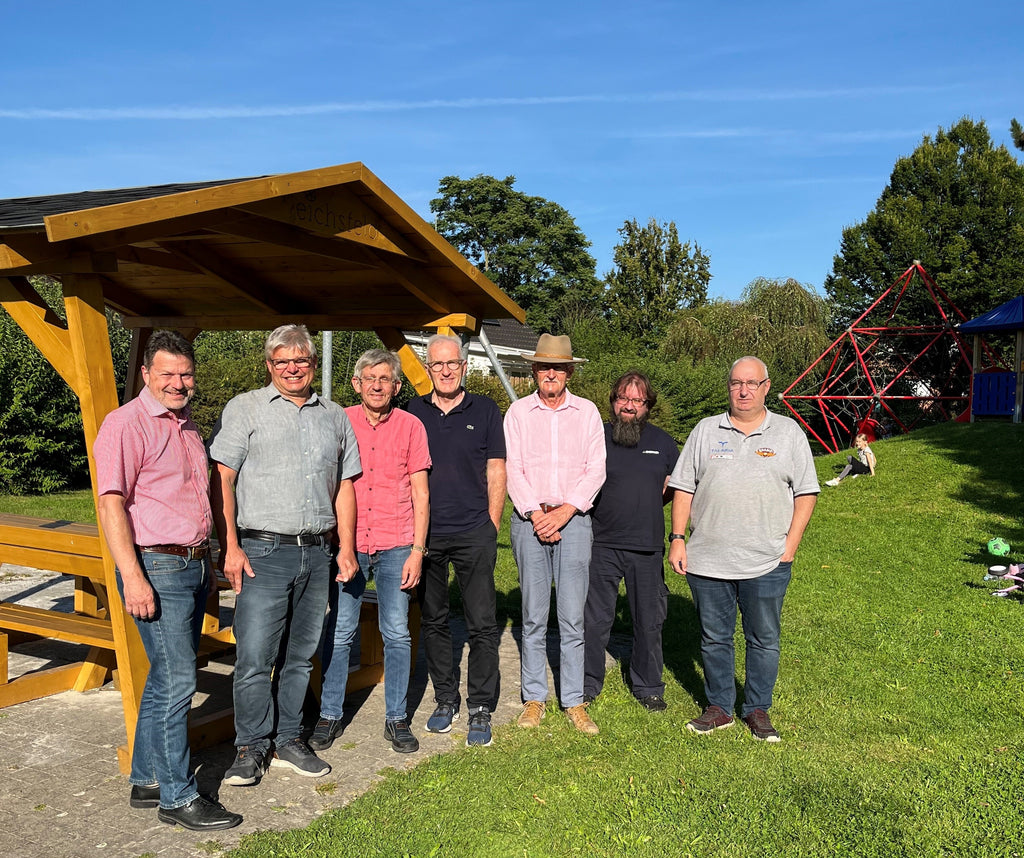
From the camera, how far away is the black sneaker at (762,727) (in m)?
4.90

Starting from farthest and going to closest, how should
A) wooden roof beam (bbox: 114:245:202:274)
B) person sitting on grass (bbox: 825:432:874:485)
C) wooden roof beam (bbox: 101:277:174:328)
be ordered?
1. person sitting on grass (bbox: 825:432:874:485)
2. wooden roof beam (bbox: 101:277:174:328)
3. wooden roof beam (bbox: 114:245:202:274)

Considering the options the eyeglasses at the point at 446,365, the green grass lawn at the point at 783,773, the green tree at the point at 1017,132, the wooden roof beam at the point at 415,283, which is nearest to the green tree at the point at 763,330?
the green tree at the point at 1017,132

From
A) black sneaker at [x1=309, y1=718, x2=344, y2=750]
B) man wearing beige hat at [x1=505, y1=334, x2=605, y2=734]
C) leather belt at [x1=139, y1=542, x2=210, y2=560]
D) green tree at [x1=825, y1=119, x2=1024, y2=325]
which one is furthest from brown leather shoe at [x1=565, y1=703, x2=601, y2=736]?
green tree at [x1=825, y1=119, x2=1024, y2=325]

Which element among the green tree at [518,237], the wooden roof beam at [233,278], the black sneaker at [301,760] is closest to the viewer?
the black sneaker at [301,760]

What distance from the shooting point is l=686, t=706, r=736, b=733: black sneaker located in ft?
16.4

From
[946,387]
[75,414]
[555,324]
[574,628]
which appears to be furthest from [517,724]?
[555,324]

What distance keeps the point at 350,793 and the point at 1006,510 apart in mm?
12253

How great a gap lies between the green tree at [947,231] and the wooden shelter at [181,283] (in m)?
30.4

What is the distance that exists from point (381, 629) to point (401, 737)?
55cm

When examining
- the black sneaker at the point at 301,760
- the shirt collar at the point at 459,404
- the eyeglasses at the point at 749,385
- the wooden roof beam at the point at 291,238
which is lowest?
the black sneaker at the point at 301,760

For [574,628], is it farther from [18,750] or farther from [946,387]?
[946,387]

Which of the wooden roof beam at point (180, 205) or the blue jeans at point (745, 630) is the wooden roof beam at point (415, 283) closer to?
the wooden roof beam at point (180, 205)

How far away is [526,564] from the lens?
506 cm

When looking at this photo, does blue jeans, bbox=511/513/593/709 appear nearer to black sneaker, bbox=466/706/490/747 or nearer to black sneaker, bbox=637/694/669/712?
black sneaker, bbox=466/706/490/747
